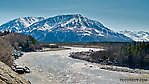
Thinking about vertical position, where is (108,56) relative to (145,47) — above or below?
below

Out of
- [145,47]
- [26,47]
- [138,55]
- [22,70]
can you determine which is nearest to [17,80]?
[22,70]

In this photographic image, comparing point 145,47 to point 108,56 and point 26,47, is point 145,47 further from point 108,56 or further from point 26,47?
point 26,47

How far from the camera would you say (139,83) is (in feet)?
98.9

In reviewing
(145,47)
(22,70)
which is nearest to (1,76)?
(22,70)

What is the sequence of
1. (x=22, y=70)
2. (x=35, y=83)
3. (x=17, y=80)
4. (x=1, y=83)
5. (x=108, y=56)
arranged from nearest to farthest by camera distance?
1. (x=1, y=83)
2. (x=17, y=80)
3. (x=35, y=83)
4. (x=22, y=70)
5. (x=108, y=56)

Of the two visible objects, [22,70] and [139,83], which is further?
[22,70]

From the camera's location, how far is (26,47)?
4449 inches

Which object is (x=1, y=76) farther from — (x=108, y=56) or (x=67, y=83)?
(x=108, y=56)

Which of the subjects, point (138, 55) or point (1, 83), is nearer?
point (1, 83)

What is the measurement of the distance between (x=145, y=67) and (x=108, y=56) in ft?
68.1

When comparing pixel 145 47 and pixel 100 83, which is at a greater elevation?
pixel 145 47

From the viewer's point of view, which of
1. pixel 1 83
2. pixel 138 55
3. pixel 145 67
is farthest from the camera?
pixel 138 55

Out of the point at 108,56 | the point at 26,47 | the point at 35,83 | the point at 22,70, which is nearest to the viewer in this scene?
the point at 35,83

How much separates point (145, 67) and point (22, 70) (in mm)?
36674
